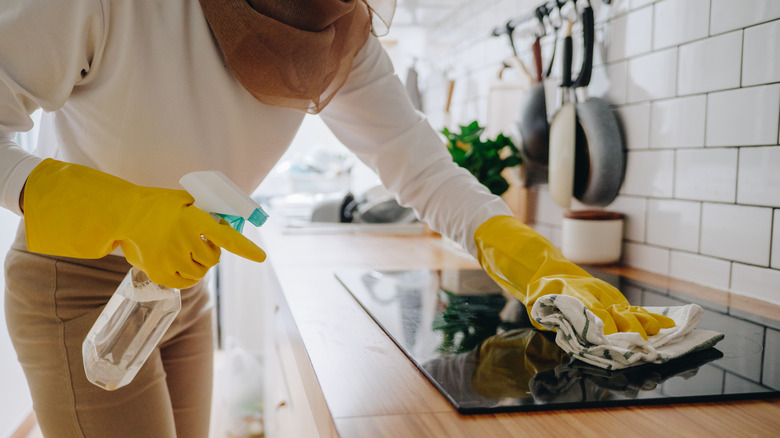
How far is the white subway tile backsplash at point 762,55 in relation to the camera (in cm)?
84

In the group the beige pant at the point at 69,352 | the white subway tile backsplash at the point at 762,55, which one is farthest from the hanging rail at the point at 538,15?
the beige pant at the point at 69,352

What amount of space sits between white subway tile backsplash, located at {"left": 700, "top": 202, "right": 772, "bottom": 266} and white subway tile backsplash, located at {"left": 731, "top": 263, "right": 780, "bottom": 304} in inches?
0.5

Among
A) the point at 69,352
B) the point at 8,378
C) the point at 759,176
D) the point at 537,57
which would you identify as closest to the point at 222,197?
the point at 69,352

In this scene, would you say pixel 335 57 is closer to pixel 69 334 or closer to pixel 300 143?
pixel 69 334

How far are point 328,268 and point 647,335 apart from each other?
2.10 ft

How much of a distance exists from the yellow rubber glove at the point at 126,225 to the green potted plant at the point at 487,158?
922 millimetres

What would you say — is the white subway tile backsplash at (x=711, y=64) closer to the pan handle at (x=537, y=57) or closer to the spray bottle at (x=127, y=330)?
the pan handle at (x=537, y=57)

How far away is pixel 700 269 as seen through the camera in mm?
996

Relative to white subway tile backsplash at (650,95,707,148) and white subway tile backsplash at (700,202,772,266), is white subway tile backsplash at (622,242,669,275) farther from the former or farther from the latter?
white subway tile backsplash at (650,95,707,148)

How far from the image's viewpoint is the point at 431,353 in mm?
606

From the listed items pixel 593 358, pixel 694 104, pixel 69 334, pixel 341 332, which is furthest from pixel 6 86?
pixel 694 104

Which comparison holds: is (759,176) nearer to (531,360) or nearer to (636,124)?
(636,124)

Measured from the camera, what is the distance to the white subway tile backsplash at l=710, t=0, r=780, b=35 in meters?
0.84

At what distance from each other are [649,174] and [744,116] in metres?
0.22
